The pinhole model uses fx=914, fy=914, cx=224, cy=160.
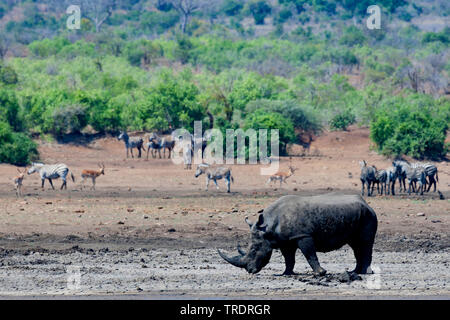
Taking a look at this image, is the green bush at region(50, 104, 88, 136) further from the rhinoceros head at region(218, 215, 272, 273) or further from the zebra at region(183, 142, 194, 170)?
the rhinoceros head at region(218, 215, 272, 273)

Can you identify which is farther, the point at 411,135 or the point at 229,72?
the point at 229,72

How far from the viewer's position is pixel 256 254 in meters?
13.2

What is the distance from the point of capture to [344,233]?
43.1 feet

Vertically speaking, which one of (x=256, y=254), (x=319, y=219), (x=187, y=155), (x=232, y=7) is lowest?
(x=187, y=155)

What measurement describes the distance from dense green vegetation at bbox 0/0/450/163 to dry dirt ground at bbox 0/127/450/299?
5.98 metres

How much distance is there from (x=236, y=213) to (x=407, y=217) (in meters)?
3.98

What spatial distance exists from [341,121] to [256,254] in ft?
94.2

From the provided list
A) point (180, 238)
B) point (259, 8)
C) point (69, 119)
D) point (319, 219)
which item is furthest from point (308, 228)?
point (259, 8)

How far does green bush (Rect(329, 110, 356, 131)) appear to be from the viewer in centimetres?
4116

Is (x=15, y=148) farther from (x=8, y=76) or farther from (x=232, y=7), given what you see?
(x=232, y=7)

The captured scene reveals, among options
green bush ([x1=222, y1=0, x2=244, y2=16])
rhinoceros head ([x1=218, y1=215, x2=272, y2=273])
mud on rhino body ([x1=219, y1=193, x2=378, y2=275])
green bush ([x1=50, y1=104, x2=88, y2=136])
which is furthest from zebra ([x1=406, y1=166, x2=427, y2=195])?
green bush ([x1=222, y1=0, x2=244, y2=16])

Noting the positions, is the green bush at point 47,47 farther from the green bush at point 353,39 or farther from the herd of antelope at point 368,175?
the herd of antelope at point 368,175
